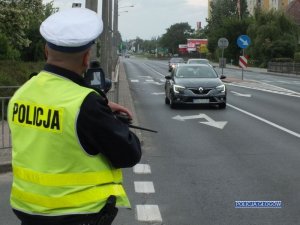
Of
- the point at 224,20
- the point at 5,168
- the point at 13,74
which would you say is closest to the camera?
the point at 5,168

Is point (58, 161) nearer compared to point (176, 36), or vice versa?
point (58, 161)

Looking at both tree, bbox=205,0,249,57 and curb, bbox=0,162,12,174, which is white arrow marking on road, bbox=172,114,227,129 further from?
tree, bbox=205,0,249,57

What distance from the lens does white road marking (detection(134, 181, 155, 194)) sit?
7.09 metres

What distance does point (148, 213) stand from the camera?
603cm

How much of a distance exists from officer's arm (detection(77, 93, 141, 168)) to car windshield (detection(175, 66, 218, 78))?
17328 millimetres

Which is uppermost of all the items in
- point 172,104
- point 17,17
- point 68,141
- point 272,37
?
point 272,37

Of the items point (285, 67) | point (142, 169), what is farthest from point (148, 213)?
point (285, 67)

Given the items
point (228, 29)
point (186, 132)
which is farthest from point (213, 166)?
point (228, 29)

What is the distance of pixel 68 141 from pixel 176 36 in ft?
607

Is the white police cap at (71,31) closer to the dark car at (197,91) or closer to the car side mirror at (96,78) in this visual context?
the car side mirror at (96,78)

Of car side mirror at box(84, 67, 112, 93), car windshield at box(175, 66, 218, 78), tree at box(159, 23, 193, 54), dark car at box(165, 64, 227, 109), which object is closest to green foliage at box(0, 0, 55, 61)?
car windshield at box(175, 66, 218, 78)

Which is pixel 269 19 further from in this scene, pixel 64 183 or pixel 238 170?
pixel 64 183

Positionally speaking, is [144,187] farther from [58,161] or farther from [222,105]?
[222,105]

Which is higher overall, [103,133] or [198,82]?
[103,133]
